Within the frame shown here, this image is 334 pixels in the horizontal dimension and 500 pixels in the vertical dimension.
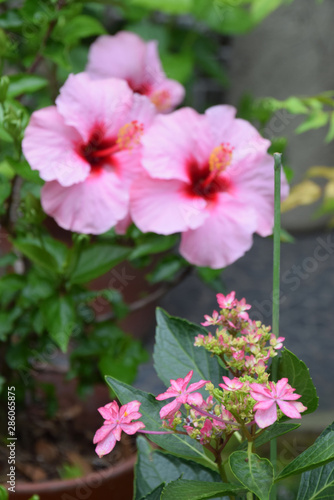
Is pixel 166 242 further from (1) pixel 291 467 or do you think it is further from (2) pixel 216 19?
(2) pixel 216 19

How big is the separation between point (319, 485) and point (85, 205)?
332 mm

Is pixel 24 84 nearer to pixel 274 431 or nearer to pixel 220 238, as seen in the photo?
pixel 220 238

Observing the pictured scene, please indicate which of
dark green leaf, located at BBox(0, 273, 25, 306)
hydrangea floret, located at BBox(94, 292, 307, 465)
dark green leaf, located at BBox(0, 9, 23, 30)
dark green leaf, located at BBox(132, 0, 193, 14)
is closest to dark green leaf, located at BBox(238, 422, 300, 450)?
hydrangea floret, located at BBox(94, 292, 307, 465)

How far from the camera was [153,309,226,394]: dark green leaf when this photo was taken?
1.38 feet

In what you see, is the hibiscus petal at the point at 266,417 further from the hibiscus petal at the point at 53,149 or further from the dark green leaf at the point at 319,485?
the hibiscus petal at the point at 53,149

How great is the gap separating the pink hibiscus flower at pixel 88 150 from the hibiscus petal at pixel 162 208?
0.05 ft

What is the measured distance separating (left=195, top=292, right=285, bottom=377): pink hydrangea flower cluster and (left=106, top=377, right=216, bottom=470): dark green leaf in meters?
0.05

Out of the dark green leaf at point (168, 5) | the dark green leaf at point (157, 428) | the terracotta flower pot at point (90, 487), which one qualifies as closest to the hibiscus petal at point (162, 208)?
the dark green leaf at point (157, 428)

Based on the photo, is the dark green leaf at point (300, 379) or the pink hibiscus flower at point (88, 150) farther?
the pink hibiscus flower at point (88, 150)

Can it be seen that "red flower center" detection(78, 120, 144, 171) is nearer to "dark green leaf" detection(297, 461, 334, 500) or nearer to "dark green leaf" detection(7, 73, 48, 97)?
"dark green leaf" detection(7, 73, 48, 97)

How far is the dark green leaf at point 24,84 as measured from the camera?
74 centimetres

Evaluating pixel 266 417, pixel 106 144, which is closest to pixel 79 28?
pixel 106 144

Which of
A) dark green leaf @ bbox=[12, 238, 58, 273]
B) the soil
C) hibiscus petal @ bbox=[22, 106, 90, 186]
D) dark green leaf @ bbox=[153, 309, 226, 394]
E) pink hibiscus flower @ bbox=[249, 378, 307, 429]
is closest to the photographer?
pink hibiscus flower @ bbox=[249, 378, 307, 429]

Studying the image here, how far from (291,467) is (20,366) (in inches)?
22.6
